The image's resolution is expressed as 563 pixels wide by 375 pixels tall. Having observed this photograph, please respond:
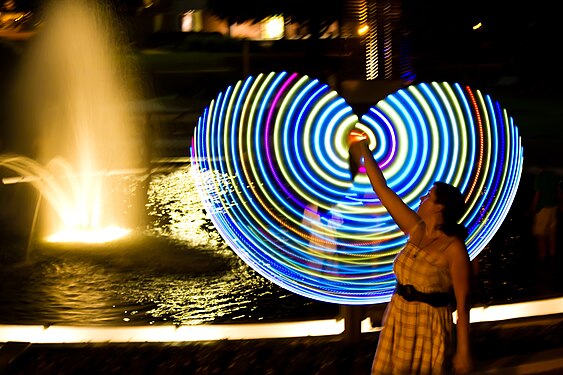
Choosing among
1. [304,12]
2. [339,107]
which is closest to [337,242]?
[339,107]

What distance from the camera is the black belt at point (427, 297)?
5348mm

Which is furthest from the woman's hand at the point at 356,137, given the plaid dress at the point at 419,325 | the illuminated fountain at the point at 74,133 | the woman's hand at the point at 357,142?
the illuminated fountain at the point at 74,133

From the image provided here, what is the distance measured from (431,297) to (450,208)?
0.50 m

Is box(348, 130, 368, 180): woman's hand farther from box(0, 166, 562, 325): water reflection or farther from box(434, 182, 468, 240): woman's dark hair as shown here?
box(0, 166, 562, 325): water reflection

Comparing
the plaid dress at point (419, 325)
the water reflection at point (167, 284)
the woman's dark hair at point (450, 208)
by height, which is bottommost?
the water reflection at point (167, 284)

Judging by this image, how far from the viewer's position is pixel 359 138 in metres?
6.30

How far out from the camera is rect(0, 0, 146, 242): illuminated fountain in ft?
53.8

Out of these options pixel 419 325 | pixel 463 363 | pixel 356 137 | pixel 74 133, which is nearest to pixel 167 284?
pixel 356 137

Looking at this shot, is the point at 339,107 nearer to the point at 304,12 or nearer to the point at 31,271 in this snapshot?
the point at 31,271

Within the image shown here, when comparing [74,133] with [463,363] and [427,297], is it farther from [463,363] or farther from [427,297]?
[463,363]

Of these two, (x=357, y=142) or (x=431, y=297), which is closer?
(x=431, y=297)

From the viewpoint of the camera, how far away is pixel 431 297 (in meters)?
5.35

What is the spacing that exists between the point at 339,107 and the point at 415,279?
3090 millimetres

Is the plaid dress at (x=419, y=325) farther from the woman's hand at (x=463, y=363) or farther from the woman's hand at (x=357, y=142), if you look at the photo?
the woman's hand at (x=357, y=142)
